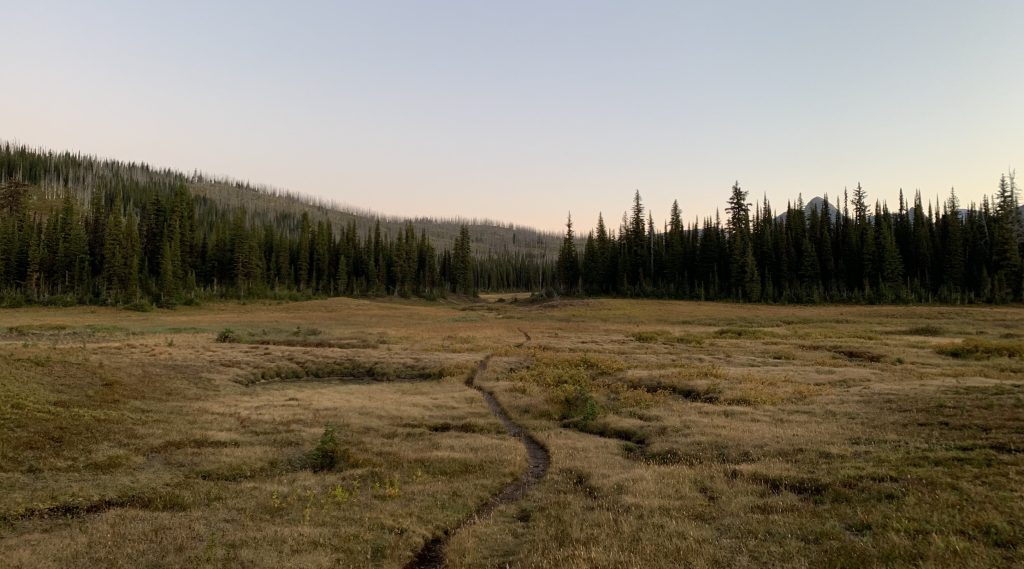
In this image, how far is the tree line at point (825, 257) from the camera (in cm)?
9688

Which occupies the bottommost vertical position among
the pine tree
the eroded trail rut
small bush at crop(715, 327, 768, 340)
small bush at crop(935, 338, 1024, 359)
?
the eroded trail rut

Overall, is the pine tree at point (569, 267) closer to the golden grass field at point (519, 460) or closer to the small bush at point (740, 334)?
the small bush at point (740, 334)

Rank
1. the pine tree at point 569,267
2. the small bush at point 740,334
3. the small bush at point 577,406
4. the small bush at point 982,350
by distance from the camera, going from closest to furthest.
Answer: the small bush at point 577,406 → the small bush at point 982,350 → the small bush at point 740,334 → the pine tree at point 569,267

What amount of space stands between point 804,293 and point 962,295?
2523cm

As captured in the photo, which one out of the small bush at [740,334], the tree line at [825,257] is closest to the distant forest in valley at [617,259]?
the tree line at [825,257]

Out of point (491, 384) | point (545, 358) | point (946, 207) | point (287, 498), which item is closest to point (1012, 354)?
point (545, 358)

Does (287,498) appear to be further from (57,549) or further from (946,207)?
(946,207)

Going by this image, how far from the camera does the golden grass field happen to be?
10.6 metres

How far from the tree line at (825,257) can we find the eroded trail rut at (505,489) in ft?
310

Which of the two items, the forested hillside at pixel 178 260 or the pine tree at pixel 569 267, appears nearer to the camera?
the forested hillside at pixel 178 260

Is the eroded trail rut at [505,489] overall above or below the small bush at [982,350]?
below

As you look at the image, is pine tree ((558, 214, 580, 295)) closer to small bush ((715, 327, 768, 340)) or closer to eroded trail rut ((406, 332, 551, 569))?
small bush ((715, 327, 768, 340))

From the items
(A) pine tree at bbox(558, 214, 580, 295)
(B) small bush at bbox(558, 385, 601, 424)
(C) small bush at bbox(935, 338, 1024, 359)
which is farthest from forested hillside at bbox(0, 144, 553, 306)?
(C) small bush at bbox(935, 338, 1024, 359)

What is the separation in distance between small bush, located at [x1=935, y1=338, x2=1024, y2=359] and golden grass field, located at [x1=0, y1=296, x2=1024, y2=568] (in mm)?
288
